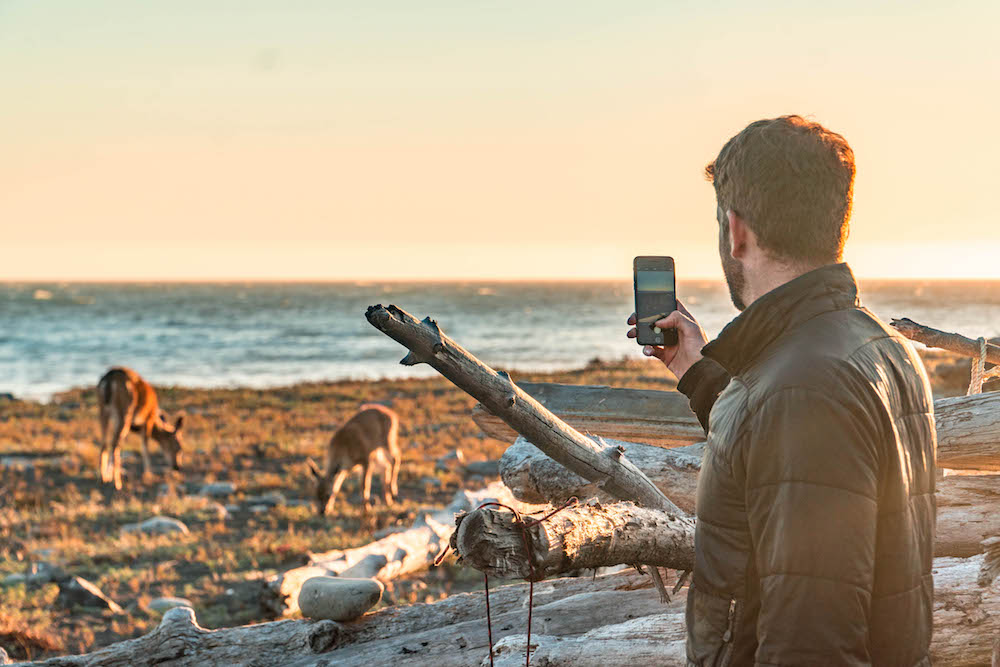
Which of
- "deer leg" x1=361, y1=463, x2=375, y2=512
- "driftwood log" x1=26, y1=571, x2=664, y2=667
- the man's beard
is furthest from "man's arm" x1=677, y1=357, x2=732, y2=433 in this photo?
"deer leg" x1=361, y1=463, x2=375, y2=512

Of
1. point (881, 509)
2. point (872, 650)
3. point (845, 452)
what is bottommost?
point (872, 650)

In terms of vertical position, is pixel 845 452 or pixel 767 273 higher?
pixel 767 273

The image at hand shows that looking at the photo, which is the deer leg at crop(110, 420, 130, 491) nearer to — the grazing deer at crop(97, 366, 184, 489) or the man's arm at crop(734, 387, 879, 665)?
the grazing deer at crop(97, 366, 184, 489)

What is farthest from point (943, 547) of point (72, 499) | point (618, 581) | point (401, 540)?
point (72, 499)

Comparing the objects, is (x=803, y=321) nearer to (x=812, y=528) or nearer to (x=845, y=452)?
(x=845, y=452)

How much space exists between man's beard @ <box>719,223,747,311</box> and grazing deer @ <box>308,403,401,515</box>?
12.3m

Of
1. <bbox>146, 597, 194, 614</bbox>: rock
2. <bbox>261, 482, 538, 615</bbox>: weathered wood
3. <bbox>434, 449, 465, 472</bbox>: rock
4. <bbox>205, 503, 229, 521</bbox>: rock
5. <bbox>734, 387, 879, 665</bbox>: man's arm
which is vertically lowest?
<bbox>434, 449, 465, 472</bbox>: rock

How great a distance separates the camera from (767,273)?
2107 millimetres

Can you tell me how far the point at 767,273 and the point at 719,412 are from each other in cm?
36

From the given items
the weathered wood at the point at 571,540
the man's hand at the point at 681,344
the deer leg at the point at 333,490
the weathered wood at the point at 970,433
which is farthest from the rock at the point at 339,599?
the deer leg at the point at 333,490

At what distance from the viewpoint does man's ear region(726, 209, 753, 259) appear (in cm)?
207

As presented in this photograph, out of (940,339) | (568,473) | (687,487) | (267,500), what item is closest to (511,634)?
(568,473)

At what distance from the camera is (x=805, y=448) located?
179 cm

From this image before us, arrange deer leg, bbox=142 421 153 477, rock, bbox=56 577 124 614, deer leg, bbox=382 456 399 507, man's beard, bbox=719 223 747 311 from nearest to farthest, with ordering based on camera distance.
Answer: man's beard, bbox=719 223 747 311
rock, bbox=56 577 124 614
deer leg, bbox=382 456 399 507
deer leg, bbox=142 421 153 477
